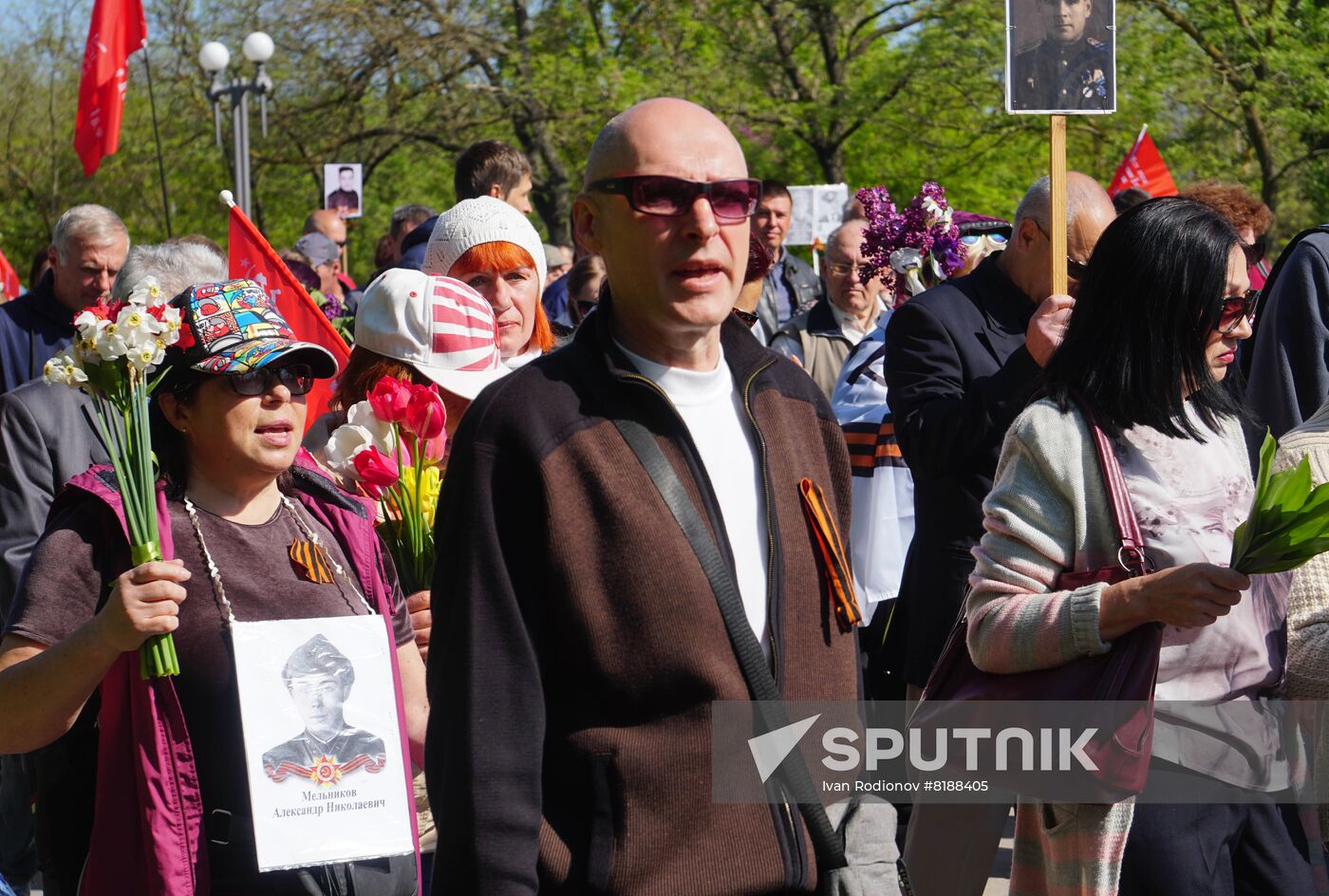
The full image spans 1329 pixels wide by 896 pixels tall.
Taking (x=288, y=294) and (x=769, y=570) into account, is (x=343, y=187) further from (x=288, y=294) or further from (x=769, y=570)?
(x=769, y=570)

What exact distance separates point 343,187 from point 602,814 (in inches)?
605

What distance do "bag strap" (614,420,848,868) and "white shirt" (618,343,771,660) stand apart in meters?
0.07

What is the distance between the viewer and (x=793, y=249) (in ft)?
77.6

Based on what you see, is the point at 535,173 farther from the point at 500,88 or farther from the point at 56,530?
the point at 56,530

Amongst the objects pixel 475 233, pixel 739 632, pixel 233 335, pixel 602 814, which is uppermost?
pixel 475 233

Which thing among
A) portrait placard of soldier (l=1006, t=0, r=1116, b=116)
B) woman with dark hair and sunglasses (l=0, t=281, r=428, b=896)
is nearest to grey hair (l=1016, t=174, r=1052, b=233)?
portrait placard of soldier (l=1006, t=0, r=1116, b=116)

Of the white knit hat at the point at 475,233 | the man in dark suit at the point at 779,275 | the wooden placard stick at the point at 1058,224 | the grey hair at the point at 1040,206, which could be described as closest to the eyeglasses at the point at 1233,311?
the wooden placard stick at the point at 1058,224

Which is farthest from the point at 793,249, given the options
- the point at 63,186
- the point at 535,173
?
the point at 63,186

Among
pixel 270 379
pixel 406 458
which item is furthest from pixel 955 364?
pixel 270 379

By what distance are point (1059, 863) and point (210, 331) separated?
1916mm

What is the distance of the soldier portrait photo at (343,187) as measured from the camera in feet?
55.4

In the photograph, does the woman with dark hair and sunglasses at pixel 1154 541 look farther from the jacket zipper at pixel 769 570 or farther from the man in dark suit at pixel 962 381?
the man in dark suit at pixel 962 381

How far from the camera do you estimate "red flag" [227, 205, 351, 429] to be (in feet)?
19.1

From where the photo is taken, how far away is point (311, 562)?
3.25m
